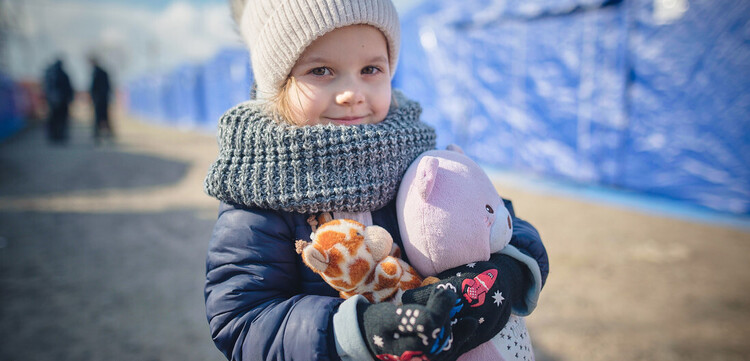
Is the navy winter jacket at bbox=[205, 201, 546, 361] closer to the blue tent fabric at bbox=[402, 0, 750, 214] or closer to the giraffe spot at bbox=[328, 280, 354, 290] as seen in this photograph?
the giraffe spot at bbox=[328, 280, 354, 290]

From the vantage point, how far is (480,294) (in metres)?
0.83

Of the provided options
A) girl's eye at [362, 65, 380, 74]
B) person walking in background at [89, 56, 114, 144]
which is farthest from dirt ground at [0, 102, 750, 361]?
person walking in background at [89, 56, 114, 144]

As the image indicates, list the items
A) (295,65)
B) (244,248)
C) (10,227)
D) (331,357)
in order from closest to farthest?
(331,357) < (244,248) < (295,65) < (10,227)

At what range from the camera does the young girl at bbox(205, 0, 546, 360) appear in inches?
34.6

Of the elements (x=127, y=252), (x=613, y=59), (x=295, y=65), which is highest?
(x=613, y=59)

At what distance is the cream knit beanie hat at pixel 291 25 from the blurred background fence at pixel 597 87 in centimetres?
411

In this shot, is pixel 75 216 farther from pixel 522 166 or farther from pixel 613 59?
pixel 613 59

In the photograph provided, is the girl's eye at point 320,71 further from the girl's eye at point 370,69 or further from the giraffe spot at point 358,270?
the giraffe spot at point 358,270

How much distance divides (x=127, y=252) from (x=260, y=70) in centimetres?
326

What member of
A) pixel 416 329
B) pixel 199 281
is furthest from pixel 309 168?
pixel 199 281

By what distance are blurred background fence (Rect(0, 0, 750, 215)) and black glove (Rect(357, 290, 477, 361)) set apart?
4.44m

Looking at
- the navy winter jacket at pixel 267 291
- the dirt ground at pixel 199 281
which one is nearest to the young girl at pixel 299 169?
the navy winter jacket at pixel 267 291

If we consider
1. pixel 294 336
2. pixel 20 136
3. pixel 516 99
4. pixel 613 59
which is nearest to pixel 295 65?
pixel 294 336

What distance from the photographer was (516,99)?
18.3ft
